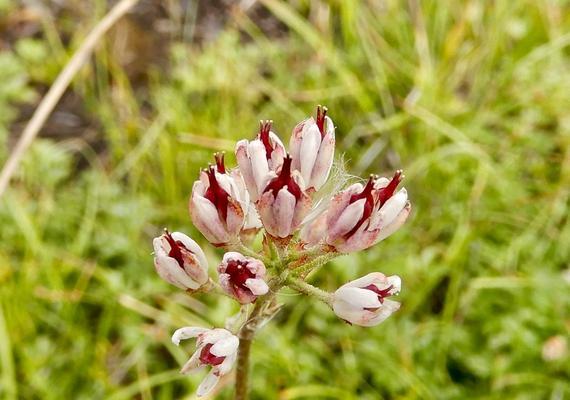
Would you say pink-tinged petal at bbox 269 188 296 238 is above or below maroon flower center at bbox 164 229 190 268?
above

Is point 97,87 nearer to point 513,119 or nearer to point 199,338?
point 513,119

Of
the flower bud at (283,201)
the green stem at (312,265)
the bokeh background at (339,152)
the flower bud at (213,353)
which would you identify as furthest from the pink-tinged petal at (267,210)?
the bokeh background at (339,152)

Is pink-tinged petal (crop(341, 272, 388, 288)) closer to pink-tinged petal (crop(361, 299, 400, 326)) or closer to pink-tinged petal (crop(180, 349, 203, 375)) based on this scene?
pink-tinged petal (crop(361, 299, 400, 326))

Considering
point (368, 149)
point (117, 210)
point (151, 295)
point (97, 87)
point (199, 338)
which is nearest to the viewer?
point (199, 338)

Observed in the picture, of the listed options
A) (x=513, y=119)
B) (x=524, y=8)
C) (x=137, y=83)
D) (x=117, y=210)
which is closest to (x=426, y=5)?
(x=524, y=8)

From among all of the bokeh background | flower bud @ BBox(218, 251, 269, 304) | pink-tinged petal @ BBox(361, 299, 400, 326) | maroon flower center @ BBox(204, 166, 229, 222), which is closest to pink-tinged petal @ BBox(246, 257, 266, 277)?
flower bud @ BBox(218, 251, 269, 304)

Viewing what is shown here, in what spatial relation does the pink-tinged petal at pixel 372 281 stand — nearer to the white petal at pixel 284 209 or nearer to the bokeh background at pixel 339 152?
the white petal at pixel 284 209
